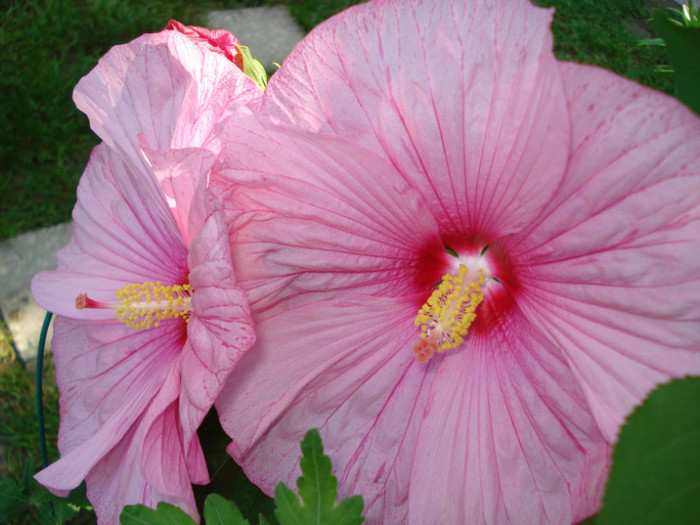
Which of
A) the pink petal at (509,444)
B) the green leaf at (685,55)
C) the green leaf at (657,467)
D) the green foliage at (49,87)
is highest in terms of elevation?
the green leaf at (685,55)

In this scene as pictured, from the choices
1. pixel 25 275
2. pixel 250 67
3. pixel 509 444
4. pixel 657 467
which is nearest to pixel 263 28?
pixel 25 275

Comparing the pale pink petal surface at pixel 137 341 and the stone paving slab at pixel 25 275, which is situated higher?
the pale pink petal surface at pixel 137 341

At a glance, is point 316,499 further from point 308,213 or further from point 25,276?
point 25,276

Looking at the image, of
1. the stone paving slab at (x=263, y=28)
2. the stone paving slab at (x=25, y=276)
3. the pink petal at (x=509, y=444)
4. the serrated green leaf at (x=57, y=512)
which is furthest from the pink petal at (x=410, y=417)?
the stone paving slab at (x=263, y=28)

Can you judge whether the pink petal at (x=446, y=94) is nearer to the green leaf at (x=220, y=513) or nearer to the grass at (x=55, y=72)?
the green leaf at (x=220, y=513)

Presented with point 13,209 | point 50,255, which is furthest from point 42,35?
point 50,255

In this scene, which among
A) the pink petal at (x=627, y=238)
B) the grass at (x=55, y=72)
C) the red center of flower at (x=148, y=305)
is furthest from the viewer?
the grass at (x=55, y=72)
